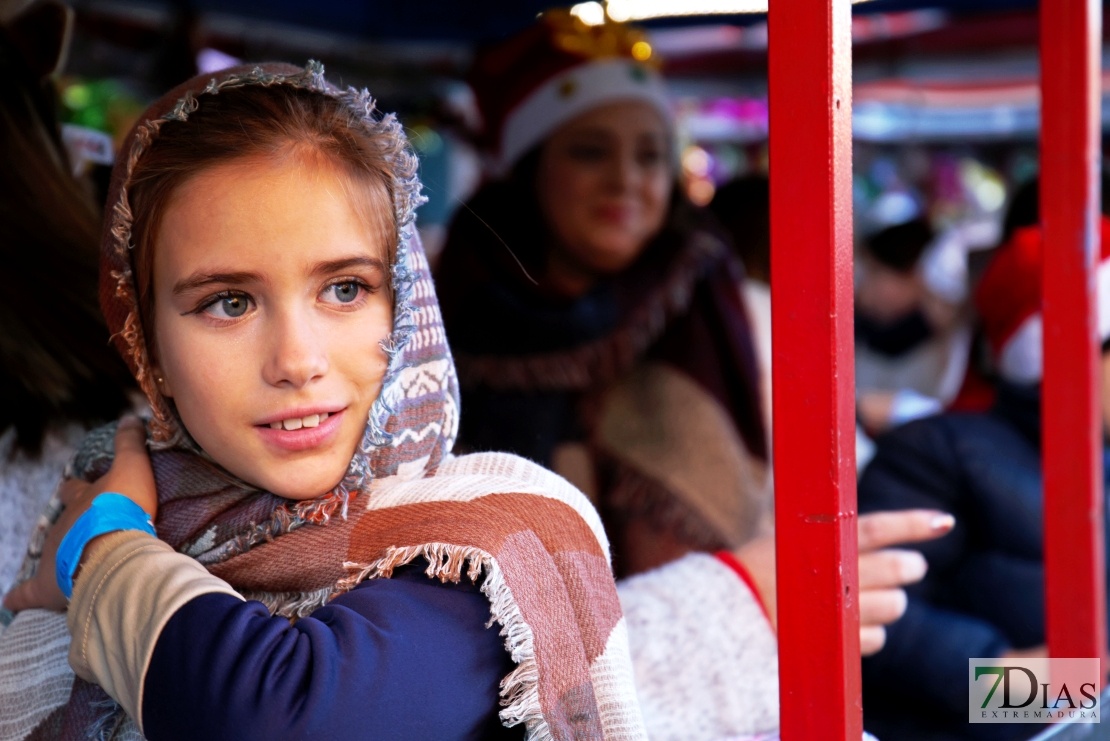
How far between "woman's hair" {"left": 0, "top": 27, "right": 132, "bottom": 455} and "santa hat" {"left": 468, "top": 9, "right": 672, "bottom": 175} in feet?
A: 3.97

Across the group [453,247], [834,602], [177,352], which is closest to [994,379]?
[453,247]

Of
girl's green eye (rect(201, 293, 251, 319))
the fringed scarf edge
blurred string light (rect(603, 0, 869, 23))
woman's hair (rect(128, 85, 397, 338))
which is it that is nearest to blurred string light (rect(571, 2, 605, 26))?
blurred string light (rect(603, 0, 869, 23))

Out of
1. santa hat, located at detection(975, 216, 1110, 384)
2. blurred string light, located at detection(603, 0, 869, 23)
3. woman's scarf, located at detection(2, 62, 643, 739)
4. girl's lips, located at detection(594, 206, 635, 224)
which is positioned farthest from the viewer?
blurred string light, located at detection(603, 0, 869, 23)

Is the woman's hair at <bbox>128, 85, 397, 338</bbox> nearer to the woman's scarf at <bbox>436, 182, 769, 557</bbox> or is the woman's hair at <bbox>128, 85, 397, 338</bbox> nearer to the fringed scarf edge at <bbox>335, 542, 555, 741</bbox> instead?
the fringed scarf edge at <bbox>335, 542, 555, 741</bbox>

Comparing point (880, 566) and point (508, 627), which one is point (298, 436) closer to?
point (508, 627)

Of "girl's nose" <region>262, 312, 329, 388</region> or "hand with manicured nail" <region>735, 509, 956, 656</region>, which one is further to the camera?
"hand with manicured nail" <region>735, 509, 956, 656</region>

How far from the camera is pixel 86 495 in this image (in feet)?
3.58

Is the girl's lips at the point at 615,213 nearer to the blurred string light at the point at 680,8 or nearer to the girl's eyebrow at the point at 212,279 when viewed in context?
the blurred string light at the point at 680,8

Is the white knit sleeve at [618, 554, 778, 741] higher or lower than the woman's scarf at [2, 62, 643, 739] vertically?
lower

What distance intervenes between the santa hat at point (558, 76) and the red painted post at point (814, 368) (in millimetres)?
1590

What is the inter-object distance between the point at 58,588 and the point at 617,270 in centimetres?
163

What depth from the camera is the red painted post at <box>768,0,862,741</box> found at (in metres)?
0.93

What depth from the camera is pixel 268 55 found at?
3.28m

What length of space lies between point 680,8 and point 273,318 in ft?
7.88
